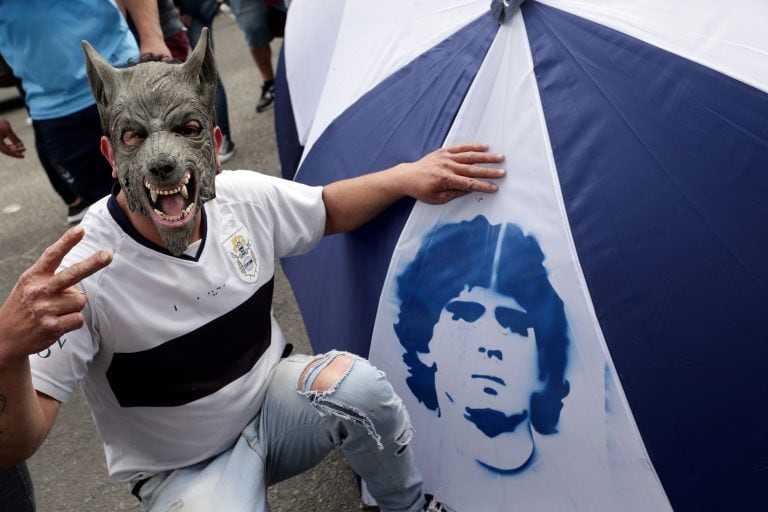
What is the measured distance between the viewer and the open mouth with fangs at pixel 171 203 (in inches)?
69.7

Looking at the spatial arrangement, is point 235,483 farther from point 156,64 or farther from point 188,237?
point 156,64

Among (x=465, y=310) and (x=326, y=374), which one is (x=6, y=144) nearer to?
(x=326, y=374)

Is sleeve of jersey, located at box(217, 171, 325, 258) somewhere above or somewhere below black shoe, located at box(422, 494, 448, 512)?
above

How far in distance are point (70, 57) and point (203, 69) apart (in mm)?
1271

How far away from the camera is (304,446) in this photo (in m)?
2.07

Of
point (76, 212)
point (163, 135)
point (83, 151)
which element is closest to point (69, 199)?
point (76, 212)

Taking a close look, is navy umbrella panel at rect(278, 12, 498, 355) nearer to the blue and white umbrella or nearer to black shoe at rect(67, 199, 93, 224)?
the blue and white umbrella

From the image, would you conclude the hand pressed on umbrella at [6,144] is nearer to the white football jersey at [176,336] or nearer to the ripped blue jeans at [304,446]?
the white football jersey at [176,336]

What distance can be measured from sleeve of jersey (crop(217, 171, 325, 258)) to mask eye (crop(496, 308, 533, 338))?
0.53 m

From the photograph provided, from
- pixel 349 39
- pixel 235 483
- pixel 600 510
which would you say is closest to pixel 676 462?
pixel 600 510

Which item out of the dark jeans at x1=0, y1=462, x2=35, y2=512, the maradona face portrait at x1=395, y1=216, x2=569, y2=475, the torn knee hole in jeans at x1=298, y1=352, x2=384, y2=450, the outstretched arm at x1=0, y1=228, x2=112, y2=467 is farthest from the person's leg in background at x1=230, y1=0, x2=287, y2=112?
the outstretched arm at x1=0, y1=228, x2=112, y2=467

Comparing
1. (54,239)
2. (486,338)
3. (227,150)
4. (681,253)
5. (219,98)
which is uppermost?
(681,253)

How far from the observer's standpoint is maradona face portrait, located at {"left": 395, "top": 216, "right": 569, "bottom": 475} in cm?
189

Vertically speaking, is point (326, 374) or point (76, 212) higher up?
point (326, 374)
